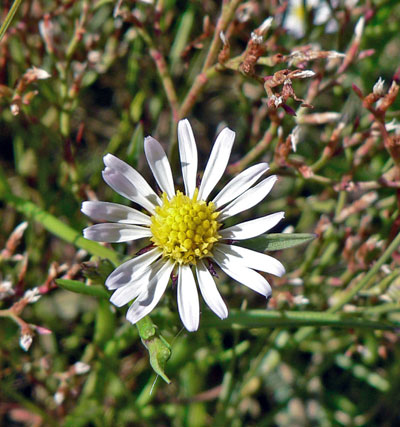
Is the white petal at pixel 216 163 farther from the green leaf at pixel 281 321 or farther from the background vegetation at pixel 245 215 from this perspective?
the green leaf at pixel 281 321

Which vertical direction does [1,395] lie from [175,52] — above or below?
below

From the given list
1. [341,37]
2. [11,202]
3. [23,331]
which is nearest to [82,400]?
[23,331]

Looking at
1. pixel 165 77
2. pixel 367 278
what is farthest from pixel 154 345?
pixel 165 77

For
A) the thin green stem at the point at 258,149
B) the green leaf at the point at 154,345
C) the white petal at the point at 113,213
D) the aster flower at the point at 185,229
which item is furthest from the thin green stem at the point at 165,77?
the green leaf at the point at 154,345

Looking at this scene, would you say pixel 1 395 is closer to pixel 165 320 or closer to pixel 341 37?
pixel 165 320

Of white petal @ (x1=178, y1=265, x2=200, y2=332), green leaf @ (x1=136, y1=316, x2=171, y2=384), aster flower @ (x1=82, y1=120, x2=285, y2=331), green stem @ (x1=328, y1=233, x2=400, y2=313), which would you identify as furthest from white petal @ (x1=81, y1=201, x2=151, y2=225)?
green stem @ (x1=328, y1=233, x2=400, y2=313)

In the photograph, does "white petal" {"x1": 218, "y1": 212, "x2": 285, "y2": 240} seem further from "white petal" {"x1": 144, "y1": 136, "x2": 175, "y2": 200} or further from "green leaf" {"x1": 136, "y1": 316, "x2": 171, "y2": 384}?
"green leaf" {"x1": 136, "y1": 316, "x2": 171, "y2": 384}
